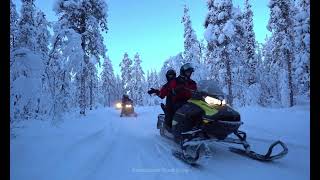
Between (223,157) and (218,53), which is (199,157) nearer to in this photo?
(223,157)

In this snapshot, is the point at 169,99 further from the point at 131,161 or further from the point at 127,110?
the point at 127,110

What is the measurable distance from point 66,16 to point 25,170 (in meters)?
24.3

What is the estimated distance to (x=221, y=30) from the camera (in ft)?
95.7

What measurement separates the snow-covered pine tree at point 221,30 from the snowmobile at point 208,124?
2091 cm

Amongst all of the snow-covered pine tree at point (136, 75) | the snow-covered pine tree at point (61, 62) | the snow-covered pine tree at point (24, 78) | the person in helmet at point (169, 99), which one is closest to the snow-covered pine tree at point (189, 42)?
the snow-covered pine tree at point (61, 62)

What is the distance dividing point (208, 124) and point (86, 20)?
77.8 feet

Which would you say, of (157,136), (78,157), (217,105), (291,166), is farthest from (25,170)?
(157,136)

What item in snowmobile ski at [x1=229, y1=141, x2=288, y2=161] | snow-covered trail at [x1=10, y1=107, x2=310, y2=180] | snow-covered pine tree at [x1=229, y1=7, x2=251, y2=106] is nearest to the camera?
snow-covered trail at [x1=10, y1=107, x2=310, y2=180]

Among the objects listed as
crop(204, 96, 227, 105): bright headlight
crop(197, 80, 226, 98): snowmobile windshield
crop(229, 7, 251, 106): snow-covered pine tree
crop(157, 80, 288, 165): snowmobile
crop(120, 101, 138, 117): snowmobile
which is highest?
crop(229, 7, 251, 106): snow-covered pine tree

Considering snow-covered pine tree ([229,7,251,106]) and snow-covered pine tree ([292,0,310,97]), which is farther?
snow-covered pine tree ([229,7,251,106])

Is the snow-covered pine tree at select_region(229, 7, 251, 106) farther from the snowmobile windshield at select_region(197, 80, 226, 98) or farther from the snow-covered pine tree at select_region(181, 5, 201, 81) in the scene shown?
the snowmobile windshield at select_region(197, 80, 226, 98)

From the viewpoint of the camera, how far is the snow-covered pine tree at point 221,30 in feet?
93.9

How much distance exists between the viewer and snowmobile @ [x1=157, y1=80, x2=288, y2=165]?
7426 millimetres

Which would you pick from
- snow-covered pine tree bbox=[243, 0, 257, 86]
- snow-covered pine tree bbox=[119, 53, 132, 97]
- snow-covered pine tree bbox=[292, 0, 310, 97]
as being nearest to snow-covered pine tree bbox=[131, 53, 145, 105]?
snow-covered pine tree bbox=[119, 53, 132, 97]
